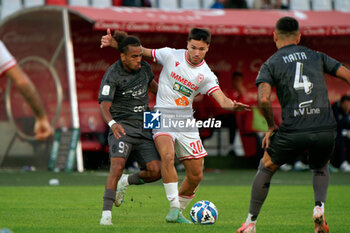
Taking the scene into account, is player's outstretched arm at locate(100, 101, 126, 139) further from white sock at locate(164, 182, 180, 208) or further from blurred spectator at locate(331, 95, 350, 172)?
blurred spectator at locate(331, 95, 350, 172)

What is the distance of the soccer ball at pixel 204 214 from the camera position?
9.20 meters

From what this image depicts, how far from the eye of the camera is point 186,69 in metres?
9.55

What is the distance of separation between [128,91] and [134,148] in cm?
66

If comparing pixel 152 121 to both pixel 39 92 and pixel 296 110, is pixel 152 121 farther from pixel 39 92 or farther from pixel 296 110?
pixel 39 92

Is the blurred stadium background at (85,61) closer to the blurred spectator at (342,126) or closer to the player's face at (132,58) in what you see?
the blurred spectator at (342,126)

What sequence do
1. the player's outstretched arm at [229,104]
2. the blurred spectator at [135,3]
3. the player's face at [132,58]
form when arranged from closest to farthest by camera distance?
the player's outstretched arm at [229,104] → the player's face at [132,58] → the blurred spectator at [135,3]

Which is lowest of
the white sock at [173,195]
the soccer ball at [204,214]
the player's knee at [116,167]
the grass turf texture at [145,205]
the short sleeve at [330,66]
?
the grass turf texture at [145,205]

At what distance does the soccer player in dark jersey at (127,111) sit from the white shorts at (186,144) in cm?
25

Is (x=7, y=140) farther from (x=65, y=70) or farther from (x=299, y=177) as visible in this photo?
(x=299, y=177)

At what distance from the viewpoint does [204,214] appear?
9203 millimetres

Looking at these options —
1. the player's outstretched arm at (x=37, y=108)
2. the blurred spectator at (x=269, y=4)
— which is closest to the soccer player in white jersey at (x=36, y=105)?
the player's outstretched arm at (x=37, y=108)

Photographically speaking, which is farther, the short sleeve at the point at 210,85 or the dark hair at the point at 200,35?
the short sleeve at the point at 210,85

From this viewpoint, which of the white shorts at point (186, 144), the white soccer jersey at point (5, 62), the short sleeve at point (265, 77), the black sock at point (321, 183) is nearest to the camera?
the white soccer jersey at point (5, 62)

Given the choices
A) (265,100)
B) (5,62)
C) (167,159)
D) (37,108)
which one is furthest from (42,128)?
(167,159)
